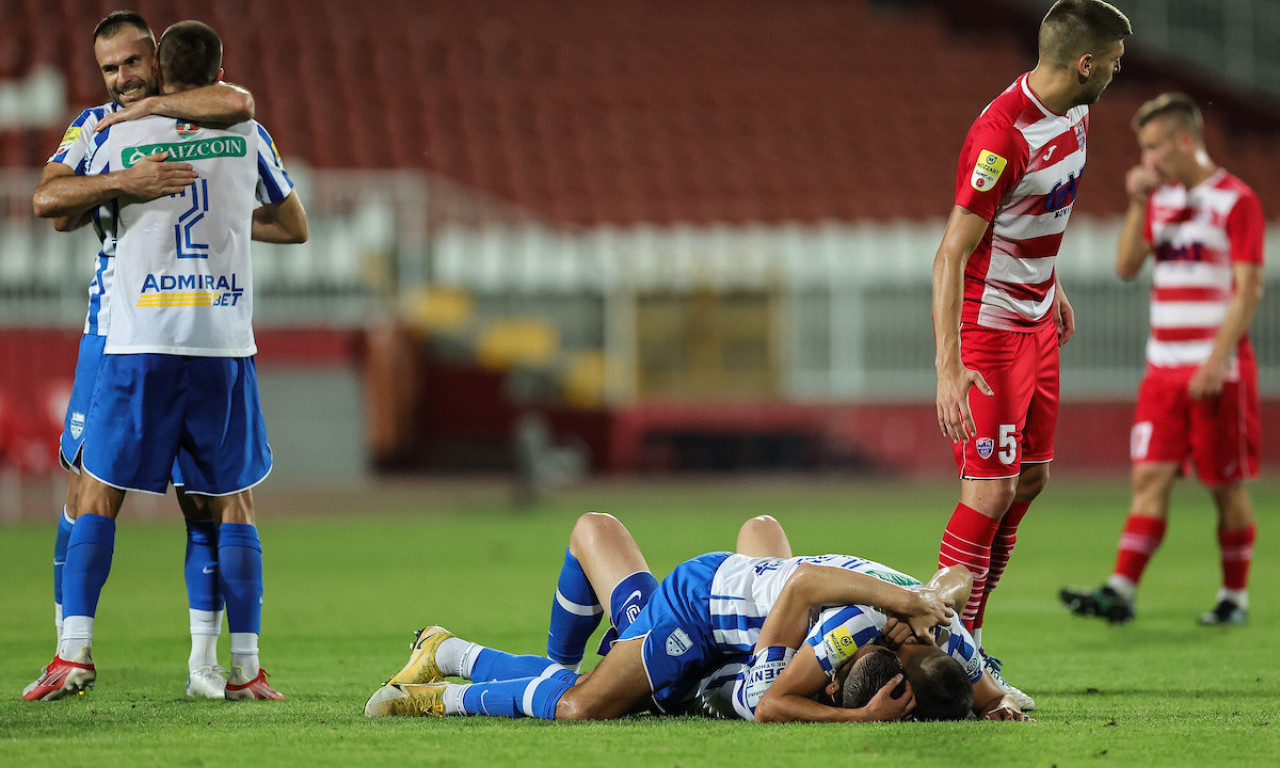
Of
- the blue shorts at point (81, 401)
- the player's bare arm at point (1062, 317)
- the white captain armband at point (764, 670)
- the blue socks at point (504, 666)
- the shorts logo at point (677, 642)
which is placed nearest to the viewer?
the white captain armband at point (764, 670)

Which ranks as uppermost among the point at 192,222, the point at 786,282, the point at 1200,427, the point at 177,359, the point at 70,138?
the point at 786,282

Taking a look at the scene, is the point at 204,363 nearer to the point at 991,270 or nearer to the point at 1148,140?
the point at 991,270

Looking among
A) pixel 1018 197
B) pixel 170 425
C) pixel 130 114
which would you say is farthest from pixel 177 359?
pixel 1018 197

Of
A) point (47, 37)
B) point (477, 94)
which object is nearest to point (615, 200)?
point (477, 94)

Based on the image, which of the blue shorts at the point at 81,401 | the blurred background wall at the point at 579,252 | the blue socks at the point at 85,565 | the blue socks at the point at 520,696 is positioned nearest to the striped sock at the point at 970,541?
the blue socks at the point at 520,696

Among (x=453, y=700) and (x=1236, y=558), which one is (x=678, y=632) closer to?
(x=453, y=700)

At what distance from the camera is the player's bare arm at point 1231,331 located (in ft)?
24.8

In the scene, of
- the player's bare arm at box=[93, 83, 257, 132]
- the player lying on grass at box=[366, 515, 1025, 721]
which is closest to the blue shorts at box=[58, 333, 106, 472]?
the player's bare arm at box=[93, 83, 257, 132]

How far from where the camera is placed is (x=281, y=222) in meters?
5.65

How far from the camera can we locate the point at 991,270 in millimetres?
5254

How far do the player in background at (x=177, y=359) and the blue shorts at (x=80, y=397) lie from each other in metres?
0.14

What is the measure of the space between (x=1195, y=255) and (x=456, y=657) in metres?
4.64

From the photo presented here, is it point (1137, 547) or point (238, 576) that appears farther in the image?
point (1137, 547)

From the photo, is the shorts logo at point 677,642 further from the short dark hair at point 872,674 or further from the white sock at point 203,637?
the white sock at point 203,637
